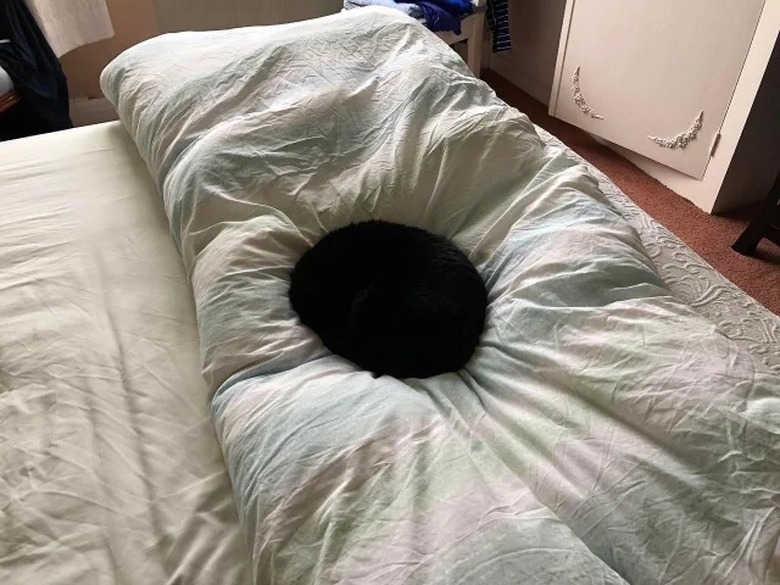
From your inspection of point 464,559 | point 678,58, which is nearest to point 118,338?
point 464,559

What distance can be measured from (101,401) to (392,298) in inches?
15.9

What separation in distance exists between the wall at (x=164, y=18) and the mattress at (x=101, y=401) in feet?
4.84

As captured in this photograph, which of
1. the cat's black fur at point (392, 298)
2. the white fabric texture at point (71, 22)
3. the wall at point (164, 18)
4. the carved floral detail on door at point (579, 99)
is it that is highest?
the cat's black fur at point (392, 298)

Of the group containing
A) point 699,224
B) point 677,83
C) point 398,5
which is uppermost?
point 398,5

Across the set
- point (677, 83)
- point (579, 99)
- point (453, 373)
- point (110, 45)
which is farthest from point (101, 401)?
point (110, 45)

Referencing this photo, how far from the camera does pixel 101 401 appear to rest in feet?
2.93

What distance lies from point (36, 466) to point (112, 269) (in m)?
0.39

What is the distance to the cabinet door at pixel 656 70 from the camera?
1.92 m

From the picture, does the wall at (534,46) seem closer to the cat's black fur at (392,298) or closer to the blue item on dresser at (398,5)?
the blue item on dresser at (398,5)

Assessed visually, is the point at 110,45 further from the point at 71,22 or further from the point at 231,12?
the point at 231,12

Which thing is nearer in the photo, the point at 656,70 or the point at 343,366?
the point at 343,366

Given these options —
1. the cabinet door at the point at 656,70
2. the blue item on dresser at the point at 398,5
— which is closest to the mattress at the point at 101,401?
the blue item on dresser at the point at 398,5

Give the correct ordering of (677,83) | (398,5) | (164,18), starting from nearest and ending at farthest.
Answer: (677,83) < (398,5) < (164,18)

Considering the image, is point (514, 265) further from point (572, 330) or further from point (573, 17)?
point (573, 17)
